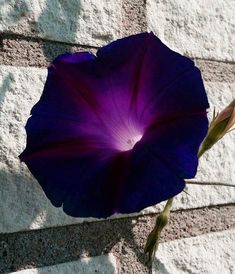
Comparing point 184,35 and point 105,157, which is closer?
point 105,157

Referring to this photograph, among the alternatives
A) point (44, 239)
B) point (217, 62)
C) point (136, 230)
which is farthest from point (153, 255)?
point (217, 62)

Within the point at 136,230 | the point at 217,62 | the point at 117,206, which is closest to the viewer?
the point at 117,206

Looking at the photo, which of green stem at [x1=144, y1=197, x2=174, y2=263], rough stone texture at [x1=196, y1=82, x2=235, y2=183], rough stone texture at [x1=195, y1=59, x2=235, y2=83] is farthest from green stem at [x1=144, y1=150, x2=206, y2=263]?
rough stone texture at [x1=195, y1=59, x2=235, y2=83]

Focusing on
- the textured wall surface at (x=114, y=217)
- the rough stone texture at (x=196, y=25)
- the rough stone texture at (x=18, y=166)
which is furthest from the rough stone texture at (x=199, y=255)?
the rough stone texture at (x=196, y=25)

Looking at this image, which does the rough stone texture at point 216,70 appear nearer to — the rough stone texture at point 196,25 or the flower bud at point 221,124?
the rough stone texture at point 196,25

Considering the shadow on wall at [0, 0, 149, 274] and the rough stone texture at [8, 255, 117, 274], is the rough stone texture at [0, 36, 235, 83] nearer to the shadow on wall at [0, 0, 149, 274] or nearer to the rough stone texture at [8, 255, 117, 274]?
the shadow on wall at [0, 0, 149, 274]

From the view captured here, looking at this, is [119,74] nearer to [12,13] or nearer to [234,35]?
[12,13]

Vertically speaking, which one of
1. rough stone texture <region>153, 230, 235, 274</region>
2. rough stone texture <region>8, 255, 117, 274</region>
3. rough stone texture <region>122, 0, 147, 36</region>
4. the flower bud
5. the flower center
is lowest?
rough stone texture <region>153, 230, 235, 274</region>
